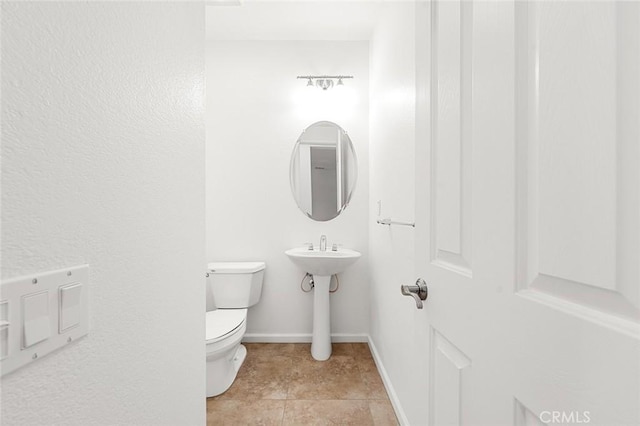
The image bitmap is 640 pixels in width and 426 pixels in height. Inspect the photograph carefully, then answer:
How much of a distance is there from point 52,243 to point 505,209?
70cm

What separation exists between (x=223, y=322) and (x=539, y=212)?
6.55ft

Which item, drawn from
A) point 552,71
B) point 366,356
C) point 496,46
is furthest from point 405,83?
point 366,356

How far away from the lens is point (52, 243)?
Result: 1.49 ft

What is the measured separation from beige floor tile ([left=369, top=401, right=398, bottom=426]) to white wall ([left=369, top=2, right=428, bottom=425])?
66mm

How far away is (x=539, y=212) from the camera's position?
46cm

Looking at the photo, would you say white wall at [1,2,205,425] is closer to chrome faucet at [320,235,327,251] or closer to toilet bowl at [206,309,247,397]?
toilet bowl at [206,309,247,397]

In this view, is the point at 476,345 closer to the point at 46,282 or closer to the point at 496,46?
the point at 496,46

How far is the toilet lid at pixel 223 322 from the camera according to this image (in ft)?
6.08

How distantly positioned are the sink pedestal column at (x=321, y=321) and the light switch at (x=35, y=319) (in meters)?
2.00

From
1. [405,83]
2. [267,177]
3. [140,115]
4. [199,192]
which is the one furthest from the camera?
[267,177]

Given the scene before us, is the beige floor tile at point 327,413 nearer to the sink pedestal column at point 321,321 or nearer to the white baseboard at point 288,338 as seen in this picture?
the sink pedestal column at point 321,321

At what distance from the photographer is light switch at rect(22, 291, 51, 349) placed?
0.41 meters

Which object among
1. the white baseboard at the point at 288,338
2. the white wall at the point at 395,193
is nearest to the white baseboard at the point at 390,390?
the white wall at the point at 395,193
